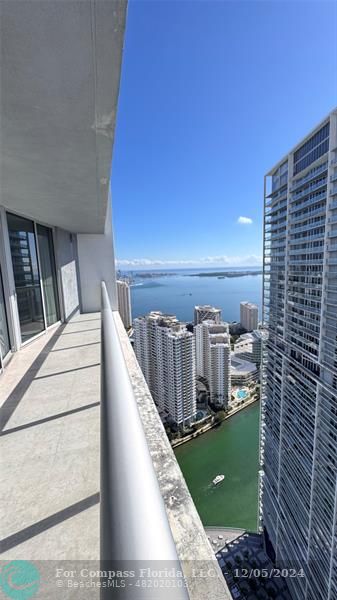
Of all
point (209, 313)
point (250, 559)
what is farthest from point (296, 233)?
point (209, 313)

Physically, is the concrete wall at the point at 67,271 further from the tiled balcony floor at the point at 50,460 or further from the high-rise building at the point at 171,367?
the high-rise building at the point at 171,367

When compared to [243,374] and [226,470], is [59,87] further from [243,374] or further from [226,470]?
[243,374]

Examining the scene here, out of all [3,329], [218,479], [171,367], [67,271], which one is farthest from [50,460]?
[171,367]

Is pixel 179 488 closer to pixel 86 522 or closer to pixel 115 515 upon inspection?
pixel 86 522

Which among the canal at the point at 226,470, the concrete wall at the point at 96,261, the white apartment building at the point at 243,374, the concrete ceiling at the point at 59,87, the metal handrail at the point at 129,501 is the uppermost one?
the concrete ceiling at the point at 59,87

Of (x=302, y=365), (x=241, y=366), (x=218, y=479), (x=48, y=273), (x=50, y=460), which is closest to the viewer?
(x=50, y=460)

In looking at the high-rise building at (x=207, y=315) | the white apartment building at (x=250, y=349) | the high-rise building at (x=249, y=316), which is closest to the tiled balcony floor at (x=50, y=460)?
the white apartment building at (x=250, y=349)

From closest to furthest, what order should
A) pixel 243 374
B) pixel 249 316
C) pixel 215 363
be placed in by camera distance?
pixel 215 363
pixel 243 374
pixel 249 316
